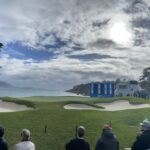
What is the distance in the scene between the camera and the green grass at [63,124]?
2727cm

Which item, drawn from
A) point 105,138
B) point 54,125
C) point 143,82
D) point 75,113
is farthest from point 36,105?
point 143,82

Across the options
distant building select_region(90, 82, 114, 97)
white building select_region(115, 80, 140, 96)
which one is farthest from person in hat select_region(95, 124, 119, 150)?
white building select_region(115, 80, 140, 96)

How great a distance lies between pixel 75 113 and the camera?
35.3m

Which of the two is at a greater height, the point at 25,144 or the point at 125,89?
the point at 125,89

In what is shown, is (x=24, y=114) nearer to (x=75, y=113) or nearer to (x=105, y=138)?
(x=75, y=113)

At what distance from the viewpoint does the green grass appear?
89.5 ft

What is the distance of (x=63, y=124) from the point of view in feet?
104

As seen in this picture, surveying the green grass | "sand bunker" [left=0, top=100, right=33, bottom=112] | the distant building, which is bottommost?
the green grass

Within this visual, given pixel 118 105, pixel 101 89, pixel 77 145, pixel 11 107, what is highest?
pixel 101 89

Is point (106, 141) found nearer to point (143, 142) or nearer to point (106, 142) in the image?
point (106, 142)

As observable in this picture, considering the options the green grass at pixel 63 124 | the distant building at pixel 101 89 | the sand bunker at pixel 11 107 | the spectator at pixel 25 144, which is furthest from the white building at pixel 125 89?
the spectator at pixel 25 144

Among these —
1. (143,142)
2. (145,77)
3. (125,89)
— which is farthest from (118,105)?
(145,77)

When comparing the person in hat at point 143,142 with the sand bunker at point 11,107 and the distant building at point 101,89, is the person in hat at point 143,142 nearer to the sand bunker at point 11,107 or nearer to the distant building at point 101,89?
the sand bunker at point 11,107

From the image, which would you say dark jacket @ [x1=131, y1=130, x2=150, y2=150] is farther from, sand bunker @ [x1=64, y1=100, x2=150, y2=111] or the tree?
A: the tree
